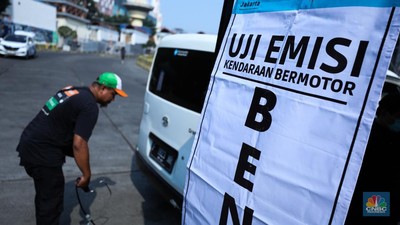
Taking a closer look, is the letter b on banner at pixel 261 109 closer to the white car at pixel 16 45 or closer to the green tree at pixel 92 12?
the white car at pixel 16 45

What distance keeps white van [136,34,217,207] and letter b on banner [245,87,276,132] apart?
147 centimetres

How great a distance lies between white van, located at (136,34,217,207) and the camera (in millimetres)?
3354

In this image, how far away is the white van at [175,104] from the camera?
3354 millimetres

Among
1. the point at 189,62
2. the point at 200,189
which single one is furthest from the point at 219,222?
the point at 189,62

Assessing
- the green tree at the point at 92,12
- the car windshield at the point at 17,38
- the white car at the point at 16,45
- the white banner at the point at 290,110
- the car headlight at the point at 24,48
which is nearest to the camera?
the white banner at the point at 290,110

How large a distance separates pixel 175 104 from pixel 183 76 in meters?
0.31

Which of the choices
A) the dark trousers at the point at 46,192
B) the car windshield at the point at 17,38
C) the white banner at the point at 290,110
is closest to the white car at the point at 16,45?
the car windshield at the point at 17,38

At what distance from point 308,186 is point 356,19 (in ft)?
2.41

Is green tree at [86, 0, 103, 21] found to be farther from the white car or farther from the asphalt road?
the asphalt road

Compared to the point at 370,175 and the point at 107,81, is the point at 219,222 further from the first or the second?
the point at 107,81

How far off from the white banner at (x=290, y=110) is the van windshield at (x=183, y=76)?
1091mm

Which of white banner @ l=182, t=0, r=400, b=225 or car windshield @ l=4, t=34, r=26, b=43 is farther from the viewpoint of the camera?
car windshield @ l=4, t=34, r=26, b=43

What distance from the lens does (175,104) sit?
362cm

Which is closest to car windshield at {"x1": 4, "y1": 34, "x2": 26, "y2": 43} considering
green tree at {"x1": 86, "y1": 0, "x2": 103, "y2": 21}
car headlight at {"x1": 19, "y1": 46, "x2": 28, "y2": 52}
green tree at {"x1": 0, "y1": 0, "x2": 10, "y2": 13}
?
car headlight at {"x1": 19, "y1": 46, "x2": 28, "y2": 52}
